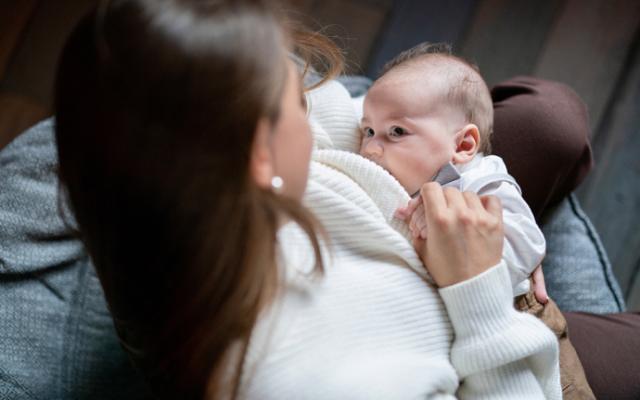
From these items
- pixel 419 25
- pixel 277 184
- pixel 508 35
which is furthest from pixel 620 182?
pixel 277 184

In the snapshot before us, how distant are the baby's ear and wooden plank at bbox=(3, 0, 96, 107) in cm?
111

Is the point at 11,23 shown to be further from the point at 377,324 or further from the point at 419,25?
the point at 377,324

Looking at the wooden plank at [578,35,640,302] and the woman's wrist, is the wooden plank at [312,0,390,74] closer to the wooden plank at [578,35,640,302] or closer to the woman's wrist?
the wooden plank at [578,35,640,302]

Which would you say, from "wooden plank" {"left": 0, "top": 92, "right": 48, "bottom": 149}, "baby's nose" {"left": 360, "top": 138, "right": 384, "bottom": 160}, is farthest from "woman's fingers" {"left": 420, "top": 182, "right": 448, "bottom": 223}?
"wooden plank" {"left": 0, "top": 92, "right": 48, "bottom": 149}

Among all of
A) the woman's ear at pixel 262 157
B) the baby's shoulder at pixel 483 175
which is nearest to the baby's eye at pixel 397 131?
the baby's shoulder at pixel 483 175

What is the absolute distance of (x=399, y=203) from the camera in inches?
35.4

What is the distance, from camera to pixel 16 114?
1604 millimetres

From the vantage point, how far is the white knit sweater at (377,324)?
720 millimetres

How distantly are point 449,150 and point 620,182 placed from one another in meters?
0.80

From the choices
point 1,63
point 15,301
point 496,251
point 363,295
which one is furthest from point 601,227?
point 1,63

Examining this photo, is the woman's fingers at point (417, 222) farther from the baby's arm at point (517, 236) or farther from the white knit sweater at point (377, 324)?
the baby's arm at point (517, 236)

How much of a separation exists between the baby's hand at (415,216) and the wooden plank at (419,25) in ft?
2.62

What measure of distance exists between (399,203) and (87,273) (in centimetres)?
49

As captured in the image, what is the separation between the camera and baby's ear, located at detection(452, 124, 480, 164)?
971 mm
